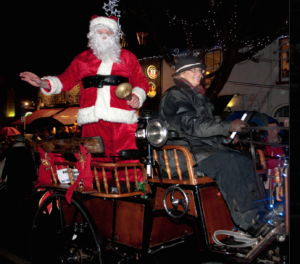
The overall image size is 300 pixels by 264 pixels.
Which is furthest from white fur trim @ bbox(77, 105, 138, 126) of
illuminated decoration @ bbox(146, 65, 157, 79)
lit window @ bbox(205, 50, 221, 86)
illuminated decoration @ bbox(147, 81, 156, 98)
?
illuminated decoration @ bbox(146, 65, 157, 79)

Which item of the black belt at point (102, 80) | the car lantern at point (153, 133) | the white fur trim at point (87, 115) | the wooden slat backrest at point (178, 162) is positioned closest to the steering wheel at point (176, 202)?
the wooden slat backrest at point (178, 162)

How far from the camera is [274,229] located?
169 cm

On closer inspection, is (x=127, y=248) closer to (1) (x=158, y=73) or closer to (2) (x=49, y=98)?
(1) (x=158, y=73)

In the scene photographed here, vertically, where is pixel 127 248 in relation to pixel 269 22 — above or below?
below

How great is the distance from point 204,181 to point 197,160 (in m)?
0.19

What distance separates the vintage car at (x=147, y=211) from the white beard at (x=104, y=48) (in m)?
1.26

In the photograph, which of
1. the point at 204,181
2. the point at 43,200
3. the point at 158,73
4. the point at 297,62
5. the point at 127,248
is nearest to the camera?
the point at 297,62

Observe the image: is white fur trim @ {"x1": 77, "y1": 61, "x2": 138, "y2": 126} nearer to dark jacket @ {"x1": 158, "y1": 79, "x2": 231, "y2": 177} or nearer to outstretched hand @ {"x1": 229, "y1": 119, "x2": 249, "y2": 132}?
dark jacket @ {"x1": 158, "y1": 79, "x2": 231, "y2": 177}

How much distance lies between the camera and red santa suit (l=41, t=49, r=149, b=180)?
317cm

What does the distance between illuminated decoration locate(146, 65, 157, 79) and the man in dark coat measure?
1338 cm

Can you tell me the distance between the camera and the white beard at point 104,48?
10.9 ft

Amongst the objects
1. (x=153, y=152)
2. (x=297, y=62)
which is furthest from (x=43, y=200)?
(x=297, y=62)

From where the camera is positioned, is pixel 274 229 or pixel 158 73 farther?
pixel 158 73

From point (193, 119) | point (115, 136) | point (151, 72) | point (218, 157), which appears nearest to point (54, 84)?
point (115, 136)
